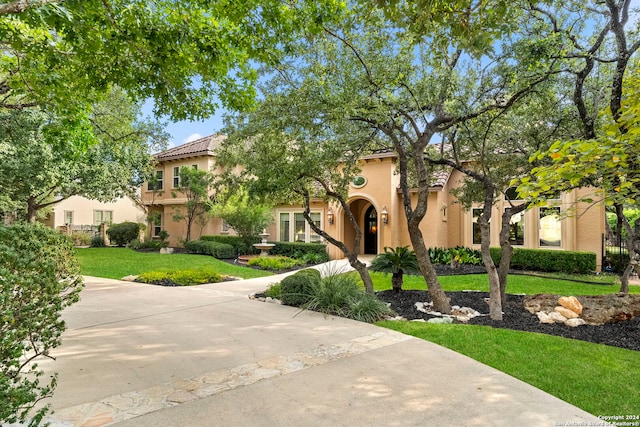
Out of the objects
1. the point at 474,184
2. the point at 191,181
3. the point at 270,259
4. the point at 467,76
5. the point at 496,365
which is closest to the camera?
the point at 496,365

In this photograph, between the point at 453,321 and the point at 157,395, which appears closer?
the point at 157,395

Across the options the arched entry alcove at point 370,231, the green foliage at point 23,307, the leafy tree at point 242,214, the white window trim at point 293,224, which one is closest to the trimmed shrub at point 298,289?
the green foliage at point 23,307

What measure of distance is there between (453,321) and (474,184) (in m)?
4.55

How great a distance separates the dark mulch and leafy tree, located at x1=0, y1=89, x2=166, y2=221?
8.40m

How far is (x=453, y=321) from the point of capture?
6.94m

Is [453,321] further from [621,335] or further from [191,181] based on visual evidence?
[191,181]

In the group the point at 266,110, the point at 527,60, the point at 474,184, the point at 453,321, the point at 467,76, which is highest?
the point at 467,76

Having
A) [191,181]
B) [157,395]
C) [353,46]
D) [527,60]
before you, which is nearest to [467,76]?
[527,60]

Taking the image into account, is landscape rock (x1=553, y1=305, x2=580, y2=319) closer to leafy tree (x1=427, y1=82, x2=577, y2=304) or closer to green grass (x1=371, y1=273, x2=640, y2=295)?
leafy tree (x1=427, y1=82, x2=577, y2=304)

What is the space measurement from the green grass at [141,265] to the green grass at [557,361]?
28.5 ft

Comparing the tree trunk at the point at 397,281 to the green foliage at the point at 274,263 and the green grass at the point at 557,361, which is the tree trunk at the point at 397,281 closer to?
the green grass at the point at 557,361

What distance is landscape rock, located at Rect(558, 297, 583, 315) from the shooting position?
23.5 feet

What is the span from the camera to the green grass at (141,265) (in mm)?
13138

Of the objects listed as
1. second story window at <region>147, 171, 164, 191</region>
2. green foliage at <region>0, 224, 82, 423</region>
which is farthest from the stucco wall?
green foliage at <region>0, 224, 82, 423</region>
